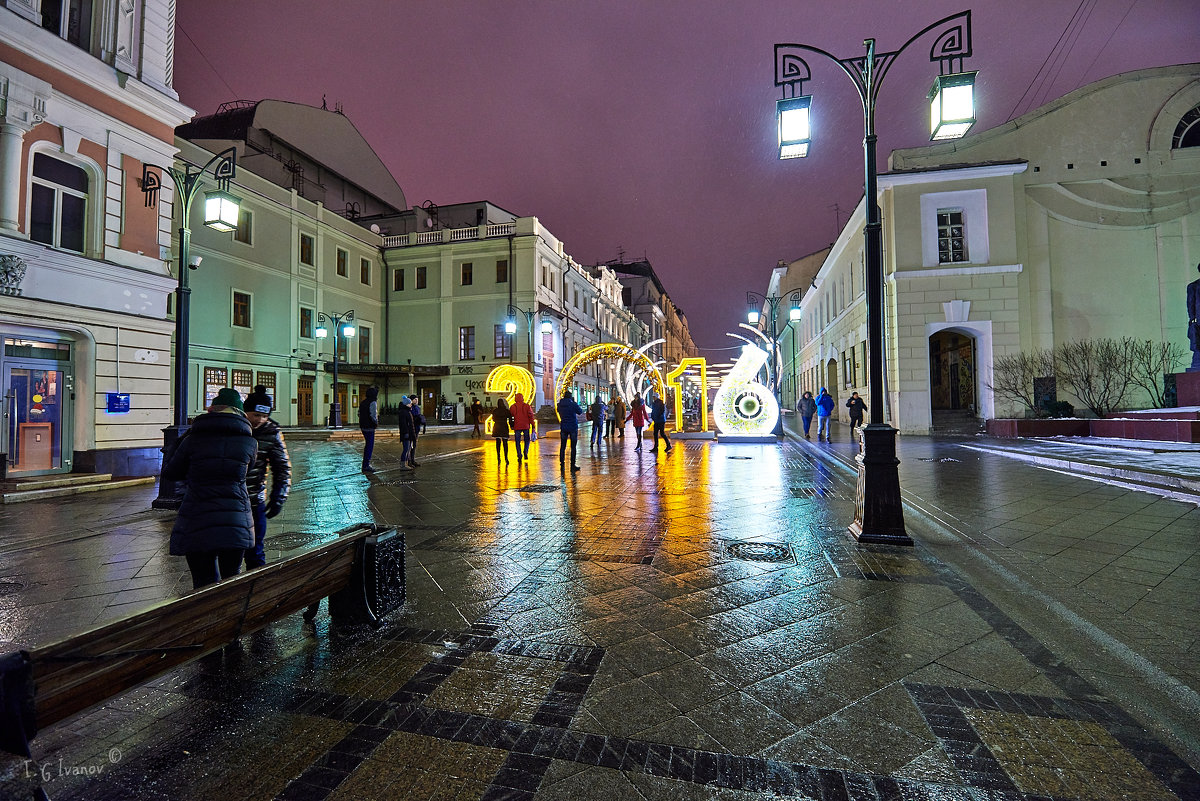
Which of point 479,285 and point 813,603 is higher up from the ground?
point 479,285

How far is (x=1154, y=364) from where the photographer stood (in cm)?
1866

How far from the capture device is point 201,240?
84.8 ft

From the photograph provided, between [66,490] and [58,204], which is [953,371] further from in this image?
[58,204]

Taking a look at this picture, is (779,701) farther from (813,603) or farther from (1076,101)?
(1076,101)

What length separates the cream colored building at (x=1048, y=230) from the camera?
788 inches

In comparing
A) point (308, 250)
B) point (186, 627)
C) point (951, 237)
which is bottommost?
point (186, 627)

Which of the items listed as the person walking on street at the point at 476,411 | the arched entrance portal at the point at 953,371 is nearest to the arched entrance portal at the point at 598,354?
the person walking on street at the point at 476,411

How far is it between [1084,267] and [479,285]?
1261 inches

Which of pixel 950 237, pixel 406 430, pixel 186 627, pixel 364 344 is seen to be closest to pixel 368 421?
pixel 406 430

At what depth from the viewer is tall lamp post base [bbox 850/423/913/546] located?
5.67 m

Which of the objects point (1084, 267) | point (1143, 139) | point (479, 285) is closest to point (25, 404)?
point (479, 285)

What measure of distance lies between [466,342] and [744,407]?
77.2 feet

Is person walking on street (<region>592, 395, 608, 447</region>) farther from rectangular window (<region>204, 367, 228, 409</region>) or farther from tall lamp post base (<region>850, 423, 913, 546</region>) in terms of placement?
rectangular window (<region>204, 367, 228, 409</region>)

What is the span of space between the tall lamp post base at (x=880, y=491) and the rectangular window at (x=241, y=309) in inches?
1231
